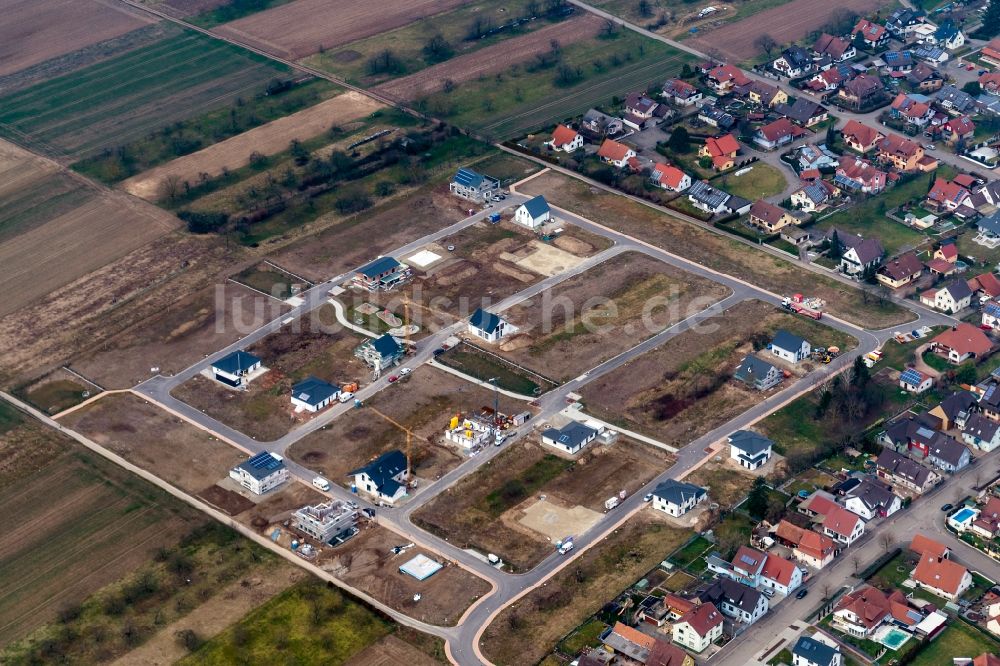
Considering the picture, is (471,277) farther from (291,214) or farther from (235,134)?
(235,134)

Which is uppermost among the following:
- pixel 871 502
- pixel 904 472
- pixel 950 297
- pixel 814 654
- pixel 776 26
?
pixel 776 26

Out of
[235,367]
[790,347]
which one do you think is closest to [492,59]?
[790,347]

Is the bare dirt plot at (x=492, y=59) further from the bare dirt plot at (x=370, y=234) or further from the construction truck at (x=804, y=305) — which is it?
the construction truck at (x=804, y=305)

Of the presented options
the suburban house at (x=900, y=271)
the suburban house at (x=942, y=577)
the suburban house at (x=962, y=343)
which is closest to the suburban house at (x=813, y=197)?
the suburban house at (x=900, y=271)

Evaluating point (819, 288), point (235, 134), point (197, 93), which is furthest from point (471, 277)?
point (197, 93)

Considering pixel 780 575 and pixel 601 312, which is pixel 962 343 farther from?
pixel 780 575

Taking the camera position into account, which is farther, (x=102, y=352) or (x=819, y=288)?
(x=819, y=288)
